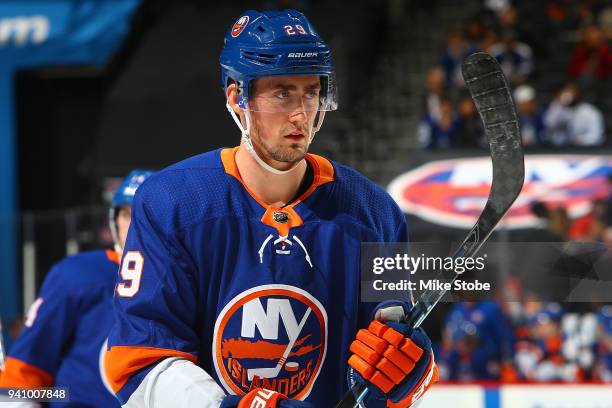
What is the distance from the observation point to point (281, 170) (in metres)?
2.21

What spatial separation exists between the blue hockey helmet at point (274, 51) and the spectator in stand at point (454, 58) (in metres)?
5.11

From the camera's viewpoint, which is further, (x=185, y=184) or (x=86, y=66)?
(x=86, y=66)

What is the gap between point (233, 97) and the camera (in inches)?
87.5

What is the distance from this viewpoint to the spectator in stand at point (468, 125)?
6418 mm

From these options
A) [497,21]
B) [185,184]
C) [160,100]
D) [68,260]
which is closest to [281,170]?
[185,184]

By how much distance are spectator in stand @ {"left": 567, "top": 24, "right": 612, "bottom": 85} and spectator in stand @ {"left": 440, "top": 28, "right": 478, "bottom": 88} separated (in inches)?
32.9

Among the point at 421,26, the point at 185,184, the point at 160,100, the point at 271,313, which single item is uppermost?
the point at 421,26

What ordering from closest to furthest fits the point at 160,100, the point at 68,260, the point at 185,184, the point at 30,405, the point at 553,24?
1. the point at 185,184
2. the point at 30,405
3. the point at 68,260
4. the point at 160,100
5. the point at 553,24

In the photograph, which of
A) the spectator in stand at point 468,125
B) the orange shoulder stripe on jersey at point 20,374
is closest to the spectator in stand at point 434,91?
the spectator in stand at point 468,125

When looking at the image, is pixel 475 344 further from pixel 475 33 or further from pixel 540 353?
pixel 475 33

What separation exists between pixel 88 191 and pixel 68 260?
6726mm

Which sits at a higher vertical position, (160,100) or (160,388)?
(160,100)

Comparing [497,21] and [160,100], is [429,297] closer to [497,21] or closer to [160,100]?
[160,100]

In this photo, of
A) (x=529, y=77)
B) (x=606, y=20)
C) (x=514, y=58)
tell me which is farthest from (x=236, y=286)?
(x=606, y=20)
